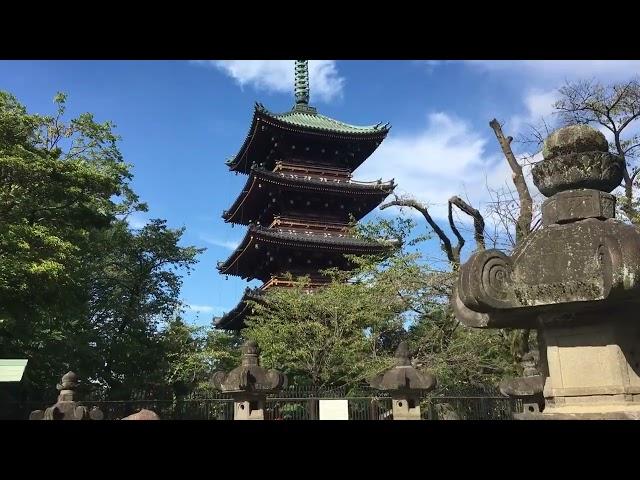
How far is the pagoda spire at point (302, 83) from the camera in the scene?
106 feet

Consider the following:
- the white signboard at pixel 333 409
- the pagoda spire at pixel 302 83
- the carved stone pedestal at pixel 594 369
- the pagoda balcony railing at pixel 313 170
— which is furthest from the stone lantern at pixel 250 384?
the pagoda spire at pixel 302 83

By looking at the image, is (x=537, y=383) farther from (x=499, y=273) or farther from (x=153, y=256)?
(x=153, y=256)

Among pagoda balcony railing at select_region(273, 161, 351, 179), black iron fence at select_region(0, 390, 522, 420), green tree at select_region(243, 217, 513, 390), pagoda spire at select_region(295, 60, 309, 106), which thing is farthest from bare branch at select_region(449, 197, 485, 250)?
pagoda spire at select_region(295, 60, 309, 106)

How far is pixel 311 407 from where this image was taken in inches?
464

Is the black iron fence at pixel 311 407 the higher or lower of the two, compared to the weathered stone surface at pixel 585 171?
lower

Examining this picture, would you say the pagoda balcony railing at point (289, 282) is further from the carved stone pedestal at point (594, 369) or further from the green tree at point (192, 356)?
the carved stone pedestal at point (594, 369)

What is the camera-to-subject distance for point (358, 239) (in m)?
24.2

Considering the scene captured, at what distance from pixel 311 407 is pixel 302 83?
25.3 m

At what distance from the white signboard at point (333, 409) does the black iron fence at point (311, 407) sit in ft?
1.16

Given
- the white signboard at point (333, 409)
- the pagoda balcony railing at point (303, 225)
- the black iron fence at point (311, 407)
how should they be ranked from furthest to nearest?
the pagoda balcony railing at point (303, 225) < the black iron fence at point (311, 407) < the white signboard at point (333, 409)

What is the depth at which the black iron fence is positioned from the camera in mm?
11688

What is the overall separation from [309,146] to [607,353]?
79.7ft

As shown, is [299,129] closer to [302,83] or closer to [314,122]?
[314,122]

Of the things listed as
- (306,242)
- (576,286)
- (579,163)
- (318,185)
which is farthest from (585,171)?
(318,185)
